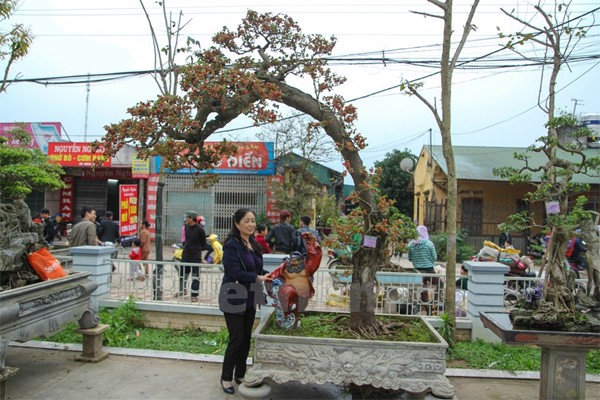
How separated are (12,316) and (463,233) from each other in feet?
43.3

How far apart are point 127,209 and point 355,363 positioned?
7.41 metres

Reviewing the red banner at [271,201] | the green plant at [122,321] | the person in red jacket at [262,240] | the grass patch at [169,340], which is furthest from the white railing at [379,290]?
the red banner at [271,201]

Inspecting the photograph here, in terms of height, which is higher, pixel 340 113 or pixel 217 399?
pixel 340 113

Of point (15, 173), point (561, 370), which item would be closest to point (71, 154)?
point (15, 173)

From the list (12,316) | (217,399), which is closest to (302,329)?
(217,399)

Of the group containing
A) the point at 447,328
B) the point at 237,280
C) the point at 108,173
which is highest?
the point at 108,173

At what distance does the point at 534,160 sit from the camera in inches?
635

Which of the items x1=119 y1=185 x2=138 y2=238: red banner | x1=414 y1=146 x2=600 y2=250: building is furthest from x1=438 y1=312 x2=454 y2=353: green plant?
x1=414 y1=146 x2=600 y2=250: building

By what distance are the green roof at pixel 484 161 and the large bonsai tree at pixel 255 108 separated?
10.6m

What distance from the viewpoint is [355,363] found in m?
3.59

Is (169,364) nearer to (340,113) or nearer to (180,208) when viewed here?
(340,113)

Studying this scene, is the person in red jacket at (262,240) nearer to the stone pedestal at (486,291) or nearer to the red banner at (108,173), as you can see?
the stone pedestal at (486,291)

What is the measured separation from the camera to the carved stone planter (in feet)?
11.6

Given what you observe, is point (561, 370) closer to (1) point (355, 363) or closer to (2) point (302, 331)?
(1) point (355, 363)
